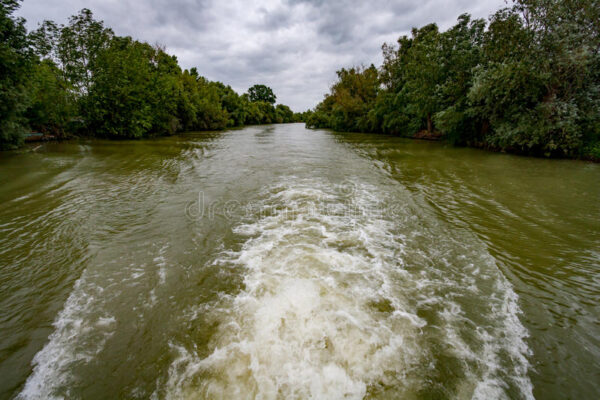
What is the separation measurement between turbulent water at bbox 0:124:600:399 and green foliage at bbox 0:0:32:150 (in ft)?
32.8

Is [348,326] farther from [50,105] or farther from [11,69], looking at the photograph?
[50,105]

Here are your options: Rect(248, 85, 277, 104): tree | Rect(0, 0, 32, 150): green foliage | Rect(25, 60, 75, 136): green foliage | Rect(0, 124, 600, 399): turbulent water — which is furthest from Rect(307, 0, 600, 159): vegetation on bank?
Rect(248, 85, 277, 104): tree

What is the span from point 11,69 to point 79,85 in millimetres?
13063

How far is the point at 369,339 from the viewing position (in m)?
2.80

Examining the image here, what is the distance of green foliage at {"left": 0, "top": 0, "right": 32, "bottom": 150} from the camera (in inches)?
486

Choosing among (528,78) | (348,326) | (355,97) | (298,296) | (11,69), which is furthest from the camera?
(355,97)

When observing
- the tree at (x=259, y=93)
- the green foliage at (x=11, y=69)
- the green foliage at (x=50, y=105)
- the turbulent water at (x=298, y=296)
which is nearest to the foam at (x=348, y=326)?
the turbulent water at (x=298, y=296)

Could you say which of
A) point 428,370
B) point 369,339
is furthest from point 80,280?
point 428,370

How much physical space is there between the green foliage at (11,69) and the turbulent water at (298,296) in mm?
9985

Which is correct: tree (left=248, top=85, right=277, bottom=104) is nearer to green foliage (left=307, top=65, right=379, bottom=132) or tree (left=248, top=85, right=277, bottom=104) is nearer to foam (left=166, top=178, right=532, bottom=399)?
green foliage (left=307, top=65, right=379, bottom=132)

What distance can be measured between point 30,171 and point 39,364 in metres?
12.0

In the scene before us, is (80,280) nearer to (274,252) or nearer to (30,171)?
(274,252)

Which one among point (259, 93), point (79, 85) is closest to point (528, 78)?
point (79, 85)

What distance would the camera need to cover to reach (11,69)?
1280 cm
